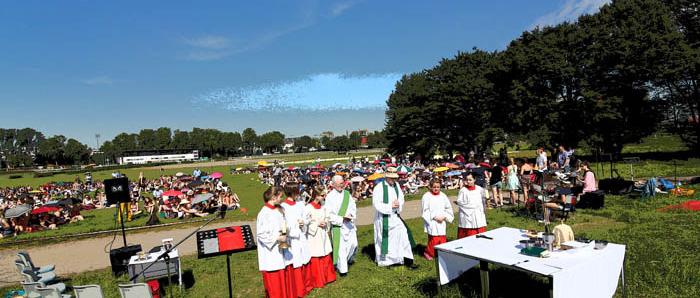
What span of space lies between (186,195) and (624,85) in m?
35.8

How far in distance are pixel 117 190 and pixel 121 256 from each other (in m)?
1.86

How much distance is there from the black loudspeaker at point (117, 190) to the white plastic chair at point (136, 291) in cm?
519

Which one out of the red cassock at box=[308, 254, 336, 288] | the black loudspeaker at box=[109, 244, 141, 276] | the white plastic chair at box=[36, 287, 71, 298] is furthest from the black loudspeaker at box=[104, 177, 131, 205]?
the red cassock at box=[308, 254, 336, 288]

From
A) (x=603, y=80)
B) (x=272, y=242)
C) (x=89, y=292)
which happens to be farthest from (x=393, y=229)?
(x=603, y=80)

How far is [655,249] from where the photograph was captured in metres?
7.92

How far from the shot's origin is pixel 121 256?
8984mm

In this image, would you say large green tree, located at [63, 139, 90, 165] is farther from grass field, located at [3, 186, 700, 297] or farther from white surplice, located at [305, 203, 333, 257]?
white surplice, located at [305, 203, 333, 257]

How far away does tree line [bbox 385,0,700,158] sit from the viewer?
3088 centimetres

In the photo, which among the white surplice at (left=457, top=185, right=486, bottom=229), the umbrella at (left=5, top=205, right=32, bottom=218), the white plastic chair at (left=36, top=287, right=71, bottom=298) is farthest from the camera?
the umbrella at (left=5, top=205, right=32, bottom=218)

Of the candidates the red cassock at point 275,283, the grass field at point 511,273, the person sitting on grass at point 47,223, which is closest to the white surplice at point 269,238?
the red cassock at point 275,283

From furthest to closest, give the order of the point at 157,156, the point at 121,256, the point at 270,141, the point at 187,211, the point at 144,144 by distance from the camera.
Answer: the point at 270,141
the point at 144,144
the point at 157,156
the point at 187,211
the point at 121,256

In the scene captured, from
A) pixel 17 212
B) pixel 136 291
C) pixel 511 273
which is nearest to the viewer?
pixel 136 291

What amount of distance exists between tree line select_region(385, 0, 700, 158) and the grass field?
2276 cm

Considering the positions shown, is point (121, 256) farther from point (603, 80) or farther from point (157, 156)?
point (157, 156)
